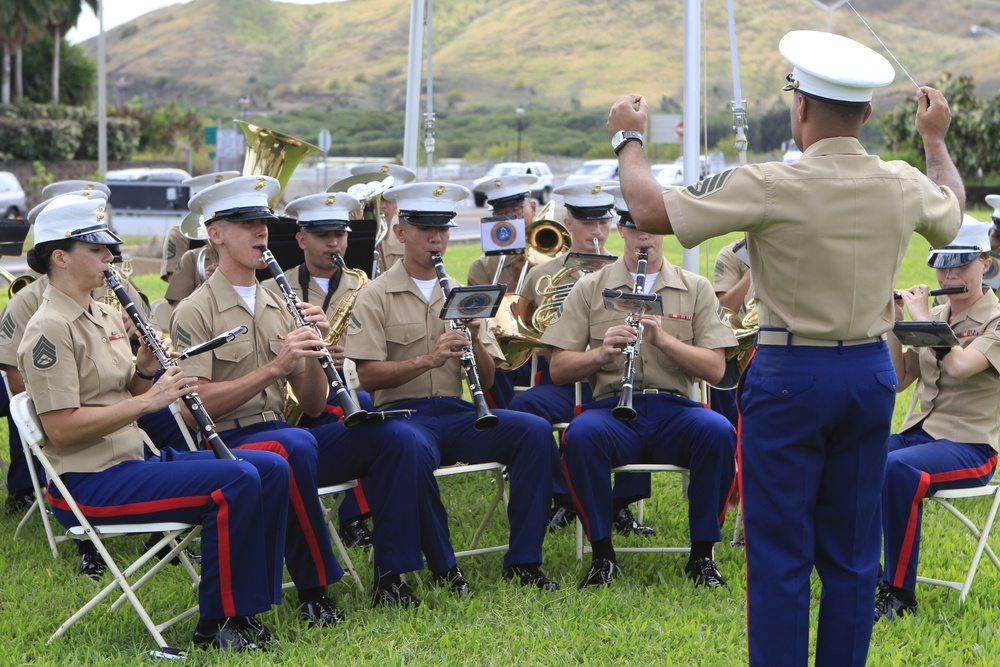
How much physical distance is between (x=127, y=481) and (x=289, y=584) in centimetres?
88

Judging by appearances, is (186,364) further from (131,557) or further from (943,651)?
(943,651)

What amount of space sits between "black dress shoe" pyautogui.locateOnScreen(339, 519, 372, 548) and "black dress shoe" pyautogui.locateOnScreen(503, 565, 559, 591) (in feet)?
2.85

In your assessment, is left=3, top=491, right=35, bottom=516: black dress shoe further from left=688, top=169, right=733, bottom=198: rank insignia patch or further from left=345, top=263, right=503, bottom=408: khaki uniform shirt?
left=688, top=169, right=733, bottom=198: rank insignia patch

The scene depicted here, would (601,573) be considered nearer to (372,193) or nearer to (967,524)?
(967,524)

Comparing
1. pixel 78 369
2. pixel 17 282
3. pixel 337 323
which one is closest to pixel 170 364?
pixel 78 369

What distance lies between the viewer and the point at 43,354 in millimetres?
3971

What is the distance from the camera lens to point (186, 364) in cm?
454

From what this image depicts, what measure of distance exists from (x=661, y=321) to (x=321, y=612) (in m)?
2.06

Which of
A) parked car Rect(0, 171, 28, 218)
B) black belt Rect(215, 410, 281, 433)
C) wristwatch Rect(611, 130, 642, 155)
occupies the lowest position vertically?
parked car Rect(0, 171, 28, 218)

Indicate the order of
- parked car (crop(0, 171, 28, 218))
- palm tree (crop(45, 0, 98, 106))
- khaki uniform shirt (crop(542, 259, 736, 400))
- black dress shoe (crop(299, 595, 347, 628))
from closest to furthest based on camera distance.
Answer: black dress shoe (crop(299, 595, 347, 628))
khaki uniform shirt (crop(542, 259, 736, 400))
parked car (crop(0, 171, 28, 218))
palm tree (crop(45, 0, 98, 106))

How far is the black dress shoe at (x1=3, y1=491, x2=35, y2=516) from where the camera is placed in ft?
18.9

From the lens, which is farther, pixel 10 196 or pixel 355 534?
pixel 10 196

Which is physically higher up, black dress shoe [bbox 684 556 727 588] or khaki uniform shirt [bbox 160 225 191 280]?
khaki uniform shirt [bbox 160 225 191 280]

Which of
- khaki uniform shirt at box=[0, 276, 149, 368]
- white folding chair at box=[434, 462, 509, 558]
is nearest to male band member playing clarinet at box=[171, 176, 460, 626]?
white folding chair at box=[434, 462, 509, 558]
